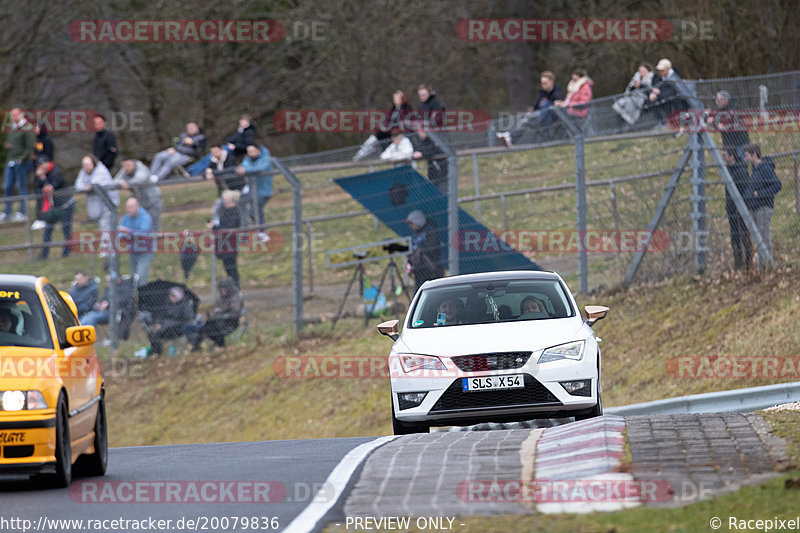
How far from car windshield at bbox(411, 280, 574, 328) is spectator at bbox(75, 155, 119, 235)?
9.77 meters

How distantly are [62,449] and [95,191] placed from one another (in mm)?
12772

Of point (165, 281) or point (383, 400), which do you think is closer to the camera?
point (383, 400)

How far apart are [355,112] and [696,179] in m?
22.9

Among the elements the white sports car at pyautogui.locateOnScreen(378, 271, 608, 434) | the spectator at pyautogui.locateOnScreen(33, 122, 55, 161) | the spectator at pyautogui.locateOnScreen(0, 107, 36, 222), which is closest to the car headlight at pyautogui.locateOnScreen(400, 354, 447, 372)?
the white sports car at pyautogui.locateOnScreen(378, 271, 608, 434)

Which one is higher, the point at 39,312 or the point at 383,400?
the point at 39,312

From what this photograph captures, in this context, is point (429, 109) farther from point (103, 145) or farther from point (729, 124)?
point (729, 124)

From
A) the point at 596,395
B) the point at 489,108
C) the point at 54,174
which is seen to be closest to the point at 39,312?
the point at 596,395

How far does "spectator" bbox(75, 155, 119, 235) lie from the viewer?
22.5m

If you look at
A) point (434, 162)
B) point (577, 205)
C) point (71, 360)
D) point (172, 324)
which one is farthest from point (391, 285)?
point (71, 360)

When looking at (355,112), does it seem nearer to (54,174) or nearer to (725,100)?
(54,174)

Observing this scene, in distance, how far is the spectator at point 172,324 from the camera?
866 inches

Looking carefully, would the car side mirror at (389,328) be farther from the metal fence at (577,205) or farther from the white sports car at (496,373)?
the metal fence at (577,205)

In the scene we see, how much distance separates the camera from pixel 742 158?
1886 cm

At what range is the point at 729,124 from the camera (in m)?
19.0
